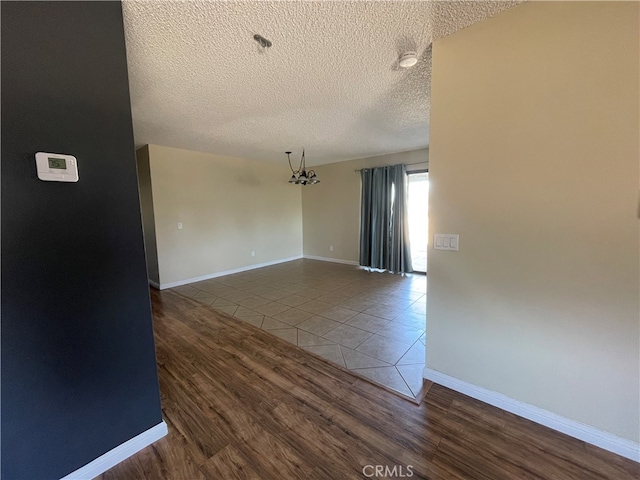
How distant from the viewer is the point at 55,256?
107 centimetres

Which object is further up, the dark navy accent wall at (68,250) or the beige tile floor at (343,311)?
the dark navy accent wall at (68,250)

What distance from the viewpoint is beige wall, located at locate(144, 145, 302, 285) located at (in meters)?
4.23

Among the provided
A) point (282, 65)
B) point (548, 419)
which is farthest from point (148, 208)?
point (548, 419)

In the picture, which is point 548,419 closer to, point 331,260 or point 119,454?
point 119,454

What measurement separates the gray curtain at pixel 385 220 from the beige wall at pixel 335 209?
0.26 meters

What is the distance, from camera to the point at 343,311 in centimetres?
317

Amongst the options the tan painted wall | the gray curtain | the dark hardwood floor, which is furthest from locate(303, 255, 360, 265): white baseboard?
the dark hardwood floor

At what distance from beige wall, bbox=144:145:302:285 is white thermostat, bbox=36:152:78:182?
3.39 m

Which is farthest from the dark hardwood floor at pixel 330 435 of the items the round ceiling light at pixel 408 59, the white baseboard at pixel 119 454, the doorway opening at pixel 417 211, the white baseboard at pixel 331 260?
the white baseboard at pixel 331 260

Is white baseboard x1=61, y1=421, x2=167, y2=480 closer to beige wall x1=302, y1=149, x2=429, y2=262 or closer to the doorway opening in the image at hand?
the doorway opening

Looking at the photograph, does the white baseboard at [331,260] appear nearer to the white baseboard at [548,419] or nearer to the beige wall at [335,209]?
the beige wall at [335,209]

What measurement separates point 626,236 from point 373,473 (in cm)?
168

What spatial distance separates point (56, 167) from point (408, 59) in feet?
6.99

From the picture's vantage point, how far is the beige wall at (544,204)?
119 cm
